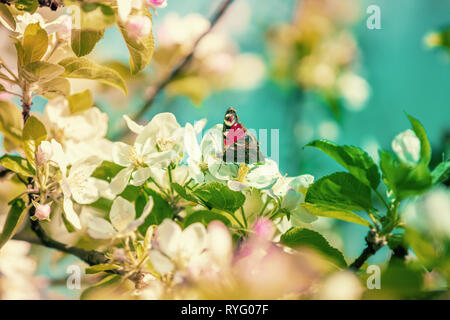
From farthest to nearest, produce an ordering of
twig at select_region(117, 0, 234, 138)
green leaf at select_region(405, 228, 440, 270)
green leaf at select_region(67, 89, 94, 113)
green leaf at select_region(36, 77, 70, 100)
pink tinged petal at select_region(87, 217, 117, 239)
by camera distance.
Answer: twig at select_region(117, 0, 234, 138) < green leaf at select_region(67, 89, 94, 113) < green leaf at select_region(36, 77, 70, 100) < pink tinged petal at select_region(87, 217, 117, 239) < green leaf at select_region(405, 228, 440, 270)

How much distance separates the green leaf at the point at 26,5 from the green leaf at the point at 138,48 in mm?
139

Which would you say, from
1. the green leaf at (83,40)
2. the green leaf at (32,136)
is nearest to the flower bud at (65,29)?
the green leaf at (83,40)

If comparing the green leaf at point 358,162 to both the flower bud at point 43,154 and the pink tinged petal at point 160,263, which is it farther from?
the flower bud at point 43,154

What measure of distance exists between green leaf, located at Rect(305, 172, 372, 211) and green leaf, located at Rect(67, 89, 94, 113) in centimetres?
47

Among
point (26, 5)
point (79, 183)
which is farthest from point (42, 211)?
point (26, 5)

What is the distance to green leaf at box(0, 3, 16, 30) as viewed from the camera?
0.60 m

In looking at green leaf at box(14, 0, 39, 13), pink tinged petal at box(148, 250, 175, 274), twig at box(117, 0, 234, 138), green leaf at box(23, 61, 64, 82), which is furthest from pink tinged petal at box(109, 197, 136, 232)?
twig at box(117, 0, 234, 138)

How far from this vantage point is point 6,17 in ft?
1.97

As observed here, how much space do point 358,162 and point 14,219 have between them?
1.67ft

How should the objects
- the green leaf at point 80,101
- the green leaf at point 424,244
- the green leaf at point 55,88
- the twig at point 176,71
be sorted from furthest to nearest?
1. the twig at point 176,71
2. the green leaf at point 80,101
3. the green leaf at point 55,88
4. the green leaf at point 424,244

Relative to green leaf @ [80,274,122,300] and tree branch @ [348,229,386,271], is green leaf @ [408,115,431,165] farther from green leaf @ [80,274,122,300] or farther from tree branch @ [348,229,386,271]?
green leaf @ [80,274,122,300]

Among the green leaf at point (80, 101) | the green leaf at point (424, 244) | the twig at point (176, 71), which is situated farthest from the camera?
the twig at point (176, 71)

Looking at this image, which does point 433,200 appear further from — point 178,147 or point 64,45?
point 64,45

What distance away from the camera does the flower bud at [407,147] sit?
54 cm
